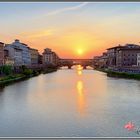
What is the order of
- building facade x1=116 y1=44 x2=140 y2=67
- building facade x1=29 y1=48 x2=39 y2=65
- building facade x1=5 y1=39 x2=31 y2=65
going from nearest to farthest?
1. building facade x1=5 y1=39 x2=31 y2=65
2. building facade x1=116 y1=44 x2=140 y2=67
3. building facade x1=29 y1=48 x2=39 y2=65

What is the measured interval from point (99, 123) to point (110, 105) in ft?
9.42

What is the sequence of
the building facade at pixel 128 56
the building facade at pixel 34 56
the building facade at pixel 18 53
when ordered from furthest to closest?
the building facade at pixel 34 56, the building facade at pixel 128 56, the building facade at pixel 18 53

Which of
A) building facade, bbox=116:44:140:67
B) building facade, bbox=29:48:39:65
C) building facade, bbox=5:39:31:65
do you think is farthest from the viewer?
building facade, bbox=29:48:39:65

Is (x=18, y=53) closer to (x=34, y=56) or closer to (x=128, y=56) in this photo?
(x=34, y=56)

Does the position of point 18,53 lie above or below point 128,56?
→ above

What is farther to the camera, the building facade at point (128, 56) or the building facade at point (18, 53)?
the building facade at point (128, 56)

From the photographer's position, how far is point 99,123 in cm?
646

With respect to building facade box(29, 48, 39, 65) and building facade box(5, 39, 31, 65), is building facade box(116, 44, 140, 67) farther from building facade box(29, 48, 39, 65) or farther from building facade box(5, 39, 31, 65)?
building facade box(29, 48, 39, 65)

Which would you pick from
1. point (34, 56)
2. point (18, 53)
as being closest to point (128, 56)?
point (18, 53)

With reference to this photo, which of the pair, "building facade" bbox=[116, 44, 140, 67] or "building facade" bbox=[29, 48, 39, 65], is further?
"building facade" bbox=[29, 48, 39, 65]

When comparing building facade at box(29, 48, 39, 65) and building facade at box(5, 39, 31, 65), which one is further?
building facade at box(29, 48, 39, 65)

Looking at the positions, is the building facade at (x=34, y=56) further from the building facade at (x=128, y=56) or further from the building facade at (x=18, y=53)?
the building facade at (x=128, y=56)

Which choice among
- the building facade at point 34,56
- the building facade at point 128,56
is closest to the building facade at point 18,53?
the building facade at point 34,56

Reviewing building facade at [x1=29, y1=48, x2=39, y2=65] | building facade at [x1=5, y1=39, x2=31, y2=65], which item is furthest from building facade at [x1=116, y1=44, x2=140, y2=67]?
building facade at [x1=29, y1=48, x2=39, y2=65]
